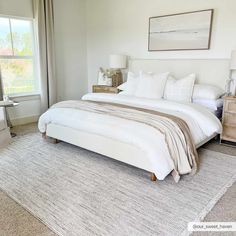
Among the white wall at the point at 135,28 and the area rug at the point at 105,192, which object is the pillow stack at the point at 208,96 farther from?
the area rug at the point at 105,192

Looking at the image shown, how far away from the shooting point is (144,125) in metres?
2.52

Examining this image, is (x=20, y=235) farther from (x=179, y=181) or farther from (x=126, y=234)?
(x=179, y=181)

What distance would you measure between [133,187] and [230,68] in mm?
2371

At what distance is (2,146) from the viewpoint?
3471 mm

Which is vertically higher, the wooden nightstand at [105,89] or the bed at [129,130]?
the wooden nightstand at [105,89]

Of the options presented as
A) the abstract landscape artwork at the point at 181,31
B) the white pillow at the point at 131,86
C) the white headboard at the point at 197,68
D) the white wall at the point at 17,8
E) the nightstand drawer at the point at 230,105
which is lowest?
the nightstand drawer at the point at 230,105

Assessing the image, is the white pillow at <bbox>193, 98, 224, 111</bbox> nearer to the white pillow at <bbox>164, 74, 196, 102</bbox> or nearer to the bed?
the white pillow at <bbox>164, 74, 196, 102</bbox>

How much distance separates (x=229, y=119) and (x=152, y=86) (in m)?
1.26

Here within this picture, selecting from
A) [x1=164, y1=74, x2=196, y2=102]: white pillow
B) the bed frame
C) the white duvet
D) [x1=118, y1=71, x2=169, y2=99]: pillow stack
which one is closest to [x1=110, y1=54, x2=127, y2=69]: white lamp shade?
[x1=118, y1=71, x2=169, y2=99]: pillow stack

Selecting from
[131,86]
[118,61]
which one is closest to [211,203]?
[131,86]

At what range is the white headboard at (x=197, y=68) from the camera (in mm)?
3740

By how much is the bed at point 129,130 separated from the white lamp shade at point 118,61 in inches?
48.8

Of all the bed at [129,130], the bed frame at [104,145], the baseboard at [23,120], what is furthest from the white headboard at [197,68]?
the baseboard at [23,120]

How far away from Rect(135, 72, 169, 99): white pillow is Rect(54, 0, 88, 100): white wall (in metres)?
2.24
